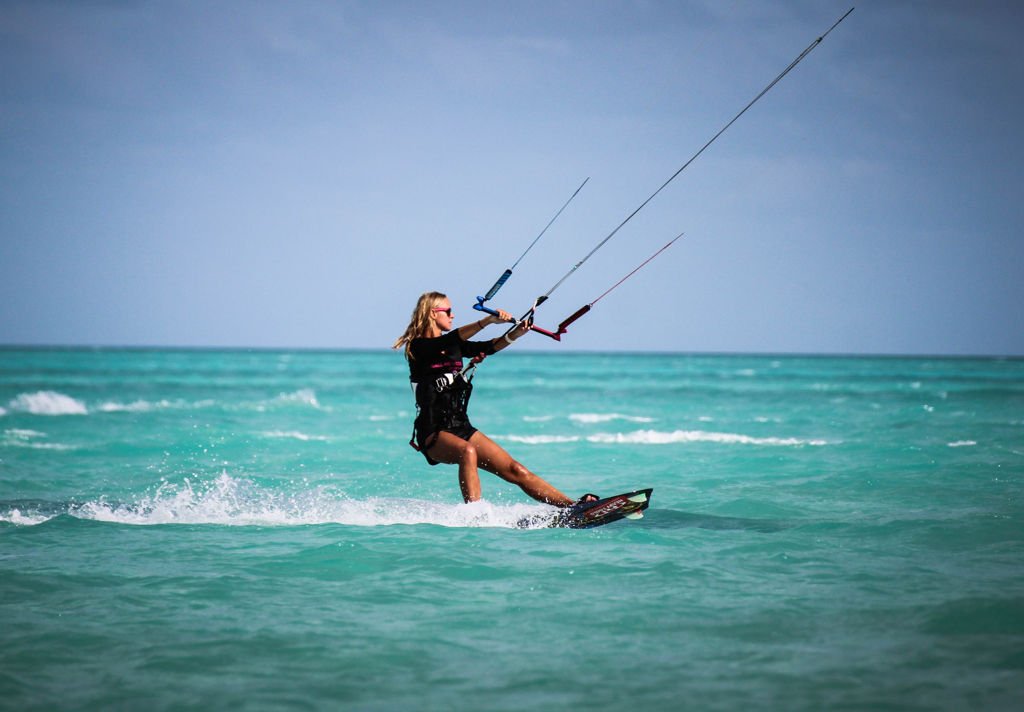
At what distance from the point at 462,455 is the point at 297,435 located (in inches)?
526

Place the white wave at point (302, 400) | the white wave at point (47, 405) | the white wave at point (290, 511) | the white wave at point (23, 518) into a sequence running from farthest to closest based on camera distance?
1. the white wave at point (302, 400)
2. the white wave at point (47, 405)
3. the white wave at point (23, 518)
4. the white wave at point (290, 511)

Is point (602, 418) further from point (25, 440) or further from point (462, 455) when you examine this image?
point (462, 455)

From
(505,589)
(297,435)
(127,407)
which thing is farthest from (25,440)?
(505,589)

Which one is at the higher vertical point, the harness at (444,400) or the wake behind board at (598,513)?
the harness at (444,400)

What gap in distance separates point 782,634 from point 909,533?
11.7 ft

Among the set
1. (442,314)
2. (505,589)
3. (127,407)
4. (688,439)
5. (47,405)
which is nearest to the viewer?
(505,589)

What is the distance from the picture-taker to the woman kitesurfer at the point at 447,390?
781 cm

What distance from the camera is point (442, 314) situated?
26.2 feet

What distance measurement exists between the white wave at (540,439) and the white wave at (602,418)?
14.5ft

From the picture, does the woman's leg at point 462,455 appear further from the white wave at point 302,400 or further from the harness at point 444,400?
the white wave at point 302,400

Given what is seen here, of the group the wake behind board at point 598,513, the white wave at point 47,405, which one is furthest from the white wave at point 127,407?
the wake behind board at point 598,513

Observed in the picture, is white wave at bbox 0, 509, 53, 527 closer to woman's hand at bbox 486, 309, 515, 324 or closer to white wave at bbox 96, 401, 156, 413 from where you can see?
woman's hand at bbox 486, 309, 515, 324

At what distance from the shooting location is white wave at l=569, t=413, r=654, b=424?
1013 inches

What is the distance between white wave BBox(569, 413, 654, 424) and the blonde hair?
17.6 m
